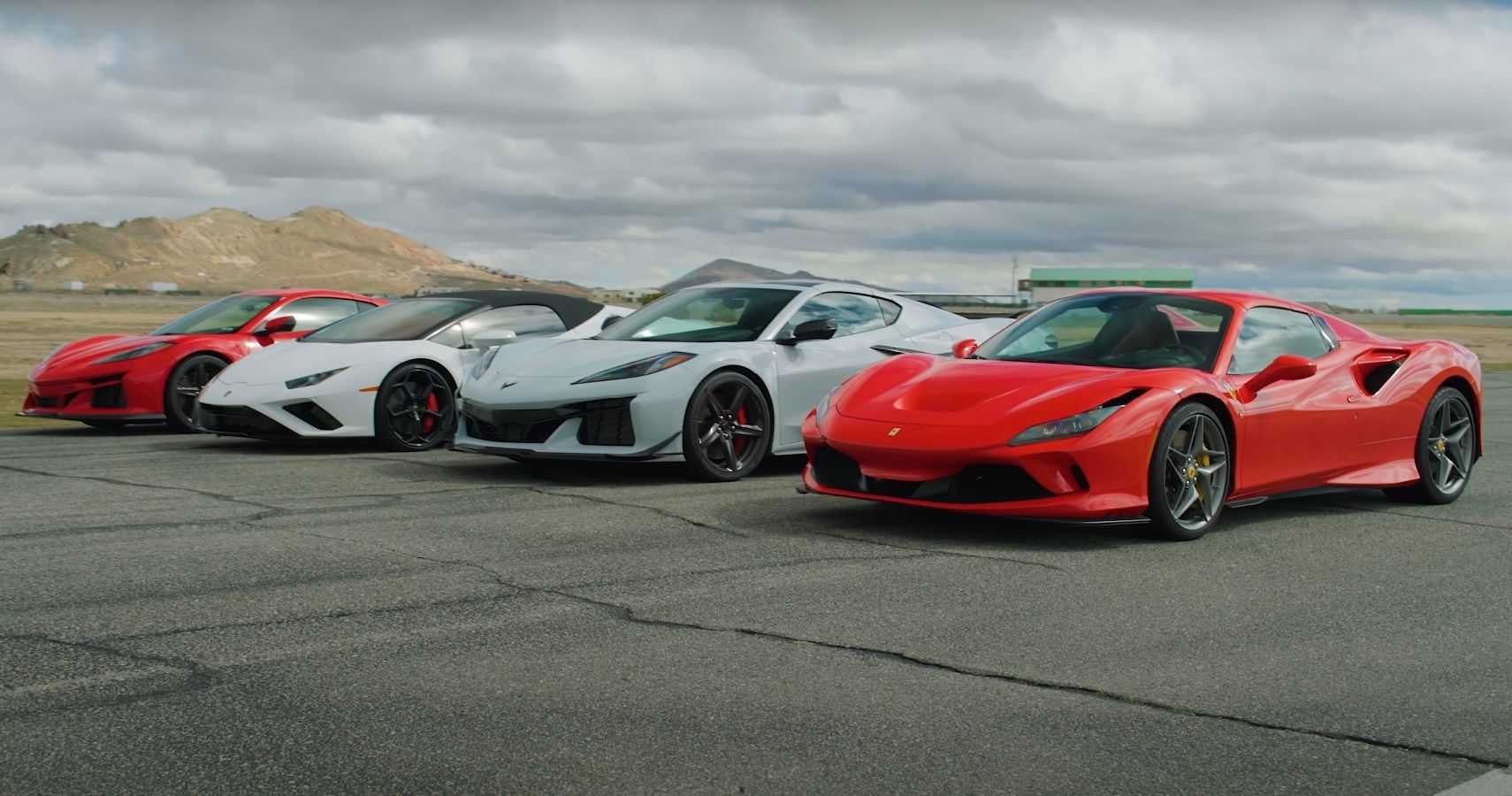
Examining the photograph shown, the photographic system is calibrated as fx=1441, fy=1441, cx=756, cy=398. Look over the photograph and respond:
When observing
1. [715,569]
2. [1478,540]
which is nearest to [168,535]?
[715,569]

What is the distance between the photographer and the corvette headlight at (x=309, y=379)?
33.6 feet

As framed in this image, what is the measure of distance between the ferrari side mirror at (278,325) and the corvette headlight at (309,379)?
7.18ft

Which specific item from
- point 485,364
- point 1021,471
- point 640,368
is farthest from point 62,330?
point 1021,471

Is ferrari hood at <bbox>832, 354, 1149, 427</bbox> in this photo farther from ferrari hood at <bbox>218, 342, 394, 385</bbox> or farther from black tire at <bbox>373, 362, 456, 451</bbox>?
ferrari hood at <bbox>218, 342, 394, 385</bbox>

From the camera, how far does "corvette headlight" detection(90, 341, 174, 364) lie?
1180 cm

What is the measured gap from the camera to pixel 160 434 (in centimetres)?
1218

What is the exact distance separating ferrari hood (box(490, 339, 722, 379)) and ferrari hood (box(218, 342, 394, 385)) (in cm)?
159

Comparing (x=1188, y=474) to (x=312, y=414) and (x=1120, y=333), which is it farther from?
(x=312, y=414)

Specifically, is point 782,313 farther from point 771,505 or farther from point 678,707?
point 678,707

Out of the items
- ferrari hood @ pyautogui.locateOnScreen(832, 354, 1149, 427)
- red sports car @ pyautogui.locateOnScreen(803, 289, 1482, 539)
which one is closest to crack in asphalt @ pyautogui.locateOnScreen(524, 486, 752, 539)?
red sports car @ pyautogui.locateOnScreen(803, 289, 1482, 539)

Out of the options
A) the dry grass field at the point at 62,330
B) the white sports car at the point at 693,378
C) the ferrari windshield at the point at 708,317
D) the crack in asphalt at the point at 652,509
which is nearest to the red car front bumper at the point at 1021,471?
the crack in asphalt at the point at 652,509

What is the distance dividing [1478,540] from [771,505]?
3453 mm

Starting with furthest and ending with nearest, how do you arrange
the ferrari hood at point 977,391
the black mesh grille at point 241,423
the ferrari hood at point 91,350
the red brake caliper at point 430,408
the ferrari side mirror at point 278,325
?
the ferrari side mirror at point 278,325 < the ferrari hood at point 91,350 < the red brake caliper at point 430,408 < the black mesh grille at point 241,423 < the ferrari hood at point 977,391

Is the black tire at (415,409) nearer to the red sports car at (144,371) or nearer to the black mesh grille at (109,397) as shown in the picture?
the red sports car at (144,371)
